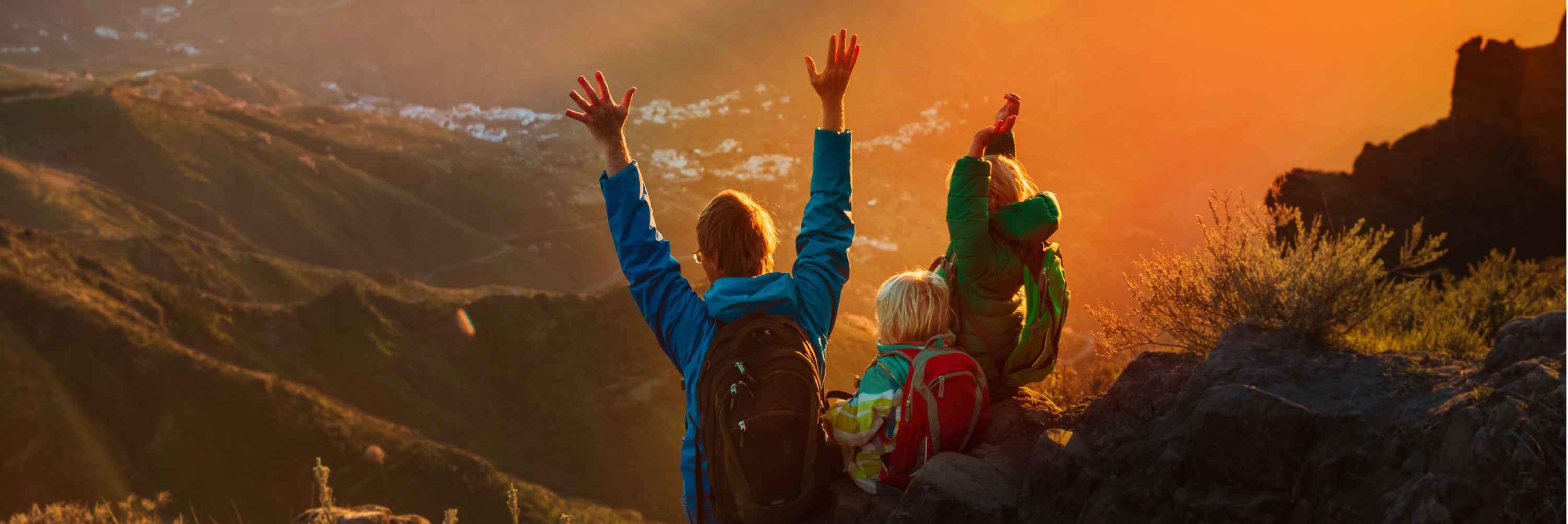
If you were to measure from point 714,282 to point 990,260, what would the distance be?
0.97m

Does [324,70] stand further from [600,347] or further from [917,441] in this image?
[917,441]

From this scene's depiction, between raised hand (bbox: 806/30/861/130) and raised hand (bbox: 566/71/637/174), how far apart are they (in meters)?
0.64

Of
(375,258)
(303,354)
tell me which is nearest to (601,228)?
(375,258)

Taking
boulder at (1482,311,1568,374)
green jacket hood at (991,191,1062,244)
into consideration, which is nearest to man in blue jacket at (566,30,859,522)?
green jacket hood at (991,191,1062,244)

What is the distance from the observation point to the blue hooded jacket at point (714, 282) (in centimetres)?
266

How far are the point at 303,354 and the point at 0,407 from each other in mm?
3862

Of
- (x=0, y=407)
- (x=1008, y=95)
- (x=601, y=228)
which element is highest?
(x=601, y=228)

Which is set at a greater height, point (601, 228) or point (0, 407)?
point (601, 228)

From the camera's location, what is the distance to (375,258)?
50250mm

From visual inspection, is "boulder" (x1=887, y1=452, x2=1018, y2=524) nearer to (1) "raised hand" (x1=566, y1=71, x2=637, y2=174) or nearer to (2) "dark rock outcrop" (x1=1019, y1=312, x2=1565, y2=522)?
(2) "dark rock outcrop" (x1=1019, y1=312, x2=1565, y2=522)

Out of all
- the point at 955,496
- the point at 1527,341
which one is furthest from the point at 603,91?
the point at 1527,341

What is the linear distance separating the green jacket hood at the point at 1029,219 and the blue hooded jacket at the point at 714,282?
556 mm

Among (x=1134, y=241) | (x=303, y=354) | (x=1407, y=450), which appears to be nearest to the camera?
(x=1407, y=450)

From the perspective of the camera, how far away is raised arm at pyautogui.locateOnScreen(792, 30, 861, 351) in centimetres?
287
